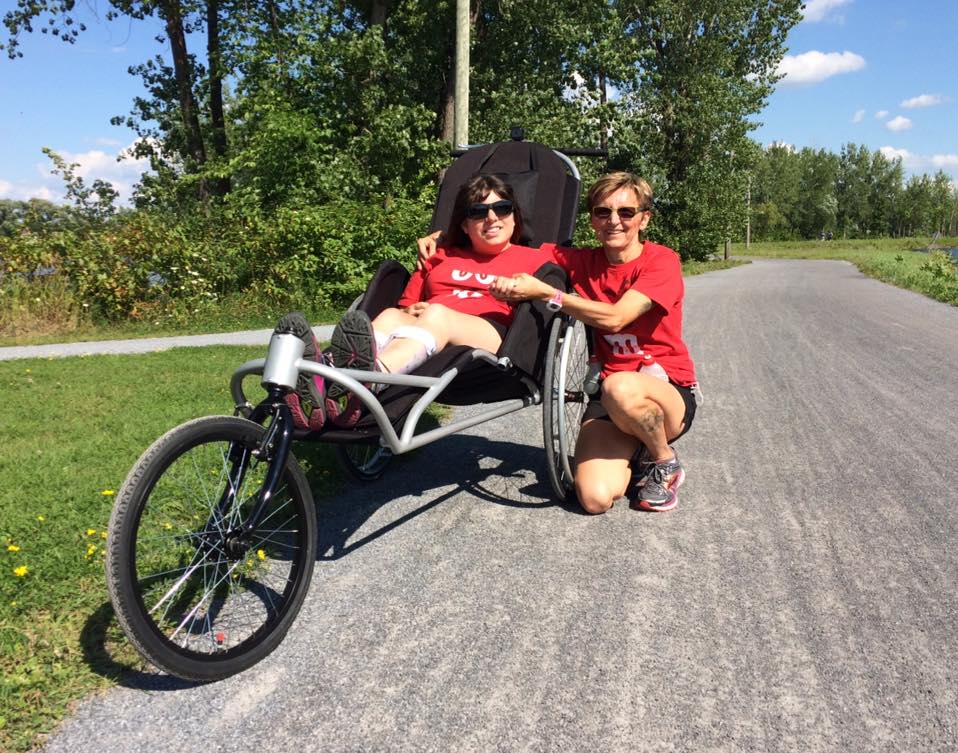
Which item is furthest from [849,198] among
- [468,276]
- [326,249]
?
[468,276]

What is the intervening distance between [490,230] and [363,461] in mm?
1456

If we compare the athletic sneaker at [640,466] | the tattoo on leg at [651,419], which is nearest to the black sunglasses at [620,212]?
the tattoo on leg at [651,419]

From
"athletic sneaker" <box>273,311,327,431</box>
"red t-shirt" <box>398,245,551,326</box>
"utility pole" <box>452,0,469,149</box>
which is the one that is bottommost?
"athletic sneaker" <box>273,311,327,431</box>

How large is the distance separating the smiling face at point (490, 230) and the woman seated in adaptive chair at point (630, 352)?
16.1 inches

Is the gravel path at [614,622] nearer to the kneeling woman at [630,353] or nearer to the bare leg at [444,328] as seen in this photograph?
the kneeling woman at [630,353]

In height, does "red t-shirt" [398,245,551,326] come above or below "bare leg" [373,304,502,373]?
above

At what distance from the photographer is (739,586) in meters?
2.80

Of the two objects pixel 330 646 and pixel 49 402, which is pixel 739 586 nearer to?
pixel 330 646

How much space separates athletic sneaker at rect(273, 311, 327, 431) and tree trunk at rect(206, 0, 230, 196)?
46.8ft

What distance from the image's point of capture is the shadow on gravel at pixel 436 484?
342 centimetres

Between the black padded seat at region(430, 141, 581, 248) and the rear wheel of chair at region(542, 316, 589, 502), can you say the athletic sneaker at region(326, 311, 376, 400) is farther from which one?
the black padded seat at region(430, 141, 581, 248)

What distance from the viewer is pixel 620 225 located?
3527 mm

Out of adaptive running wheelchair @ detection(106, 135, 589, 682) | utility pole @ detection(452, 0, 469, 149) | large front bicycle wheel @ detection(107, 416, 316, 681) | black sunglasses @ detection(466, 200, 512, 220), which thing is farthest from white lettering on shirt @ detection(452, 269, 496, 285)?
utility pole @ detection(452, 0, 469, 149)

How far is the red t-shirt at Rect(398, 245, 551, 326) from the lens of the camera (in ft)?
12.2
